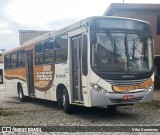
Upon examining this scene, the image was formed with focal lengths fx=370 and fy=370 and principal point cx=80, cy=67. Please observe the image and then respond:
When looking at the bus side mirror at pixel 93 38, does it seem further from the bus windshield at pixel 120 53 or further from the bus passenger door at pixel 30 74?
the bus passenger door at pixel 30 74

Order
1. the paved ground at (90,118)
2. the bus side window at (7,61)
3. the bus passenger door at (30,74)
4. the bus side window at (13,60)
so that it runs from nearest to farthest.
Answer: the paved ground at (90,118), the bus passenger door at (30,74), the bus side window at (13,60), the bus side window at (7,61)

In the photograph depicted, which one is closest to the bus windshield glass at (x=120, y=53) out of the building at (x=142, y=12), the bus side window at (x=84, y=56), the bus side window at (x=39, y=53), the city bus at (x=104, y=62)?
the city bus at (x=104, y=62)

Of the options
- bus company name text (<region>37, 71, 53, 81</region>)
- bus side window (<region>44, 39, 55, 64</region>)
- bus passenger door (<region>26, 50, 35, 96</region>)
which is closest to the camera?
bus side window (<region>44, 39, 55, 64</region>)

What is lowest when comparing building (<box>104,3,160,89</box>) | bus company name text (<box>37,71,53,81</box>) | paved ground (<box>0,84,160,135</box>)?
paved ground (<box>0,84,160,135</box>)

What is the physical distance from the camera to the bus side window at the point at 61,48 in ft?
42.9

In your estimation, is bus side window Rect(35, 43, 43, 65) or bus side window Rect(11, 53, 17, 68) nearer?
bus side window Rect(35, 43, 43, 65)

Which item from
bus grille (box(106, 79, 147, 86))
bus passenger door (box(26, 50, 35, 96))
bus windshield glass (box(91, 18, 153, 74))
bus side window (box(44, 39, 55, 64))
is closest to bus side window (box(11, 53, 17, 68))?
bus passenger door (box(26, 50, 35, 96))

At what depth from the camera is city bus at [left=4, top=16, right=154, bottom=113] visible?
11.3 meters

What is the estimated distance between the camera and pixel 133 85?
1161cm

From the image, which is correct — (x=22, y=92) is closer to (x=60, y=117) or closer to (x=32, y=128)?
(x=60, y=117)

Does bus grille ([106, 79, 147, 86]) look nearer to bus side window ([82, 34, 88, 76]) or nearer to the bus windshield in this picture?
the bus windshield

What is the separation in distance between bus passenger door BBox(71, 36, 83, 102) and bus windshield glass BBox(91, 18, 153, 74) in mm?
935

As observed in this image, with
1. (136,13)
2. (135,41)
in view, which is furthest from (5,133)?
(136,13)

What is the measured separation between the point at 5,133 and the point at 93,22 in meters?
4.29
